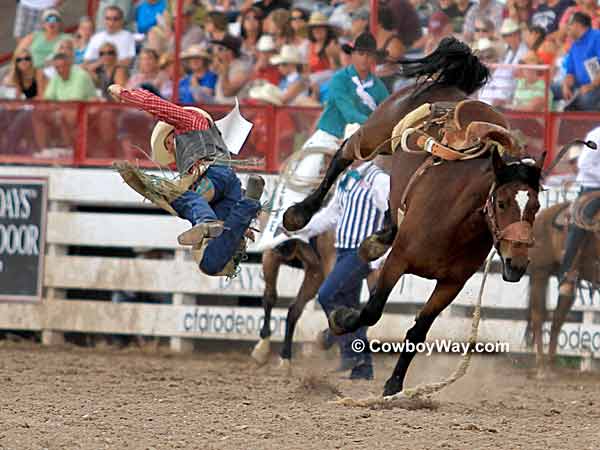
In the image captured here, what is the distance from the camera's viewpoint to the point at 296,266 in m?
10.1

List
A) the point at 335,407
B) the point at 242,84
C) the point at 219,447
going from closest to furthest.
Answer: the point at 219,447 → the point at 335,407 → the point at 242,84

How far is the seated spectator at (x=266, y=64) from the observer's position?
1157 cm

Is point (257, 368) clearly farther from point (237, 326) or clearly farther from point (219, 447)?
point (219, 447)

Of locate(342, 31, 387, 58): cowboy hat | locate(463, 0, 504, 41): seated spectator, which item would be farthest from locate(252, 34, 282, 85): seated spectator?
locate(342, 31, 387, 58): cowboy hat

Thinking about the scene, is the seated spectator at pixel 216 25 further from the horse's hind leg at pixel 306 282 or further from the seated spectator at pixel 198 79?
the horse's hind leg at pixel 306 282

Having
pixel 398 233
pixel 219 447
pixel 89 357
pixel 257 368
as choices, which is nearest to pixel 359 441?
pixel 219 447

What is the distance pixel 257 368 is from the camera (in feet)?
32.7

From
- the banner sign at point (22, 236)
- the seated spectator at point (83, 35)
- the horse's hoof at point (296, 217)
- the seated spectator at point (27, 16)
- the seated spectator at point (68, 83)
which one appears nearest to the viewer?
the horse's hoof at point (296, 217)

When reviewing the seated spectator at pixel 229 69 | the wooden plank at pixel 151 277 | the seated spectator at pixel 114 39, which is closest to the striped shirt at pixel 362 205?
the wooden plank at pixel 151 277

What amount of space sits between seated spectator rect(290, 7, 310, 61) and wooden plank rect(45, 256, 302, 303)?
2124mm

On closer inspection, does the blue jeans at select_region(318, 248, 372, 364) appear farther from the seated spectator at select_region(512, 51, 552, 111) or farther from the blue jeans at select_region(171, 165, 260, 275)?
the seated spectator at select_region(512, 51, 552, 111)

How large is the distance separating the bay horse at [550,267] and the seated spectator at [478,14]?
68.8 inches

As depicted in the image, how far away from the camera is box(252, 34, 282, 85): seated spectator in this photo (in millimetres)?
11570

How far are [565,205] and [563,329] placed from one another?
1014 mm
